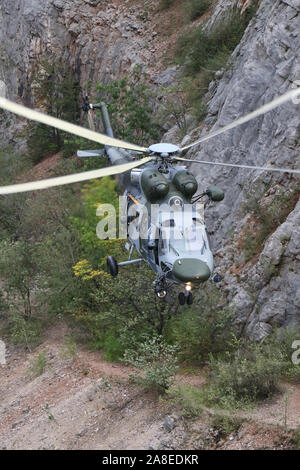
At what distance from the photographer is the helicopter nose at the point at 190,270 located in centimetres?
1007

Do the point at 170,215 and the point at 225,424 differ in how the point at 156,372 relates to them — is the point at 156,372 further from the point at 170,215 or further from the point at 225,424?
the point at 170,215

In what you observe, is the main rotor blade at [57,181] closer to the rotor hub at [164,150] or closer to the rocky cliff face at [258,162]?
the rotor hub at [164,150]

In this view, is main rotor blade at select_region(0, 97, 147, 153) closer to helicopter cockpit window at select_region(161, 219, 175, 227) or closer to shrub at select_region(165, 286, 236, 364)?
helicopter cockpit window at select_region(161, 219, 175, 227)

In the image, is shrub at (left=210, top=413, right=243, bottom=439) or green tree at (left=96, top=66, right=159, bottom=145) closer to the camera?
shrub at (left=210, top=413, right=243, bottom=439)

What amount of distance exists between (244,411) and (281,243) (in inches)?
162

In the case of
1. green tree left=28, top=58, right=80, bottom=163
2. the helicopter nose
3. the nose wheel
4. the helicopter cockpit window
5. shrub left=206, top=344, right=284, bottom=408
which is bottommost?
shrub left=206, top=344, right=284, bottom=408

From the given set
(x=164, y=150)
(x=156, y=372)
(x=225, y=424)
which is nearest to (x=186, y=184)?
(x=164, y=150)

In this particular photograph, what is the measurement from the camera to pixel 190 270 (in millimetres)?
10180

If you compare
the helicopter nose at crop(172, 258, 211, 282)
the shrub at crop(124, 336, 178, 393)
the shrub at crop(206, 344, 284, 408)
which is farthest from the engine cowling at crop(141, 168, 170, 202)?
the shrub at crop(206, 344, 284, 408)

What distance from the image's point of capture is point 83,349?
16.4 meters

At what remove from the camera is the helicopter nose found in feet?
33.0
